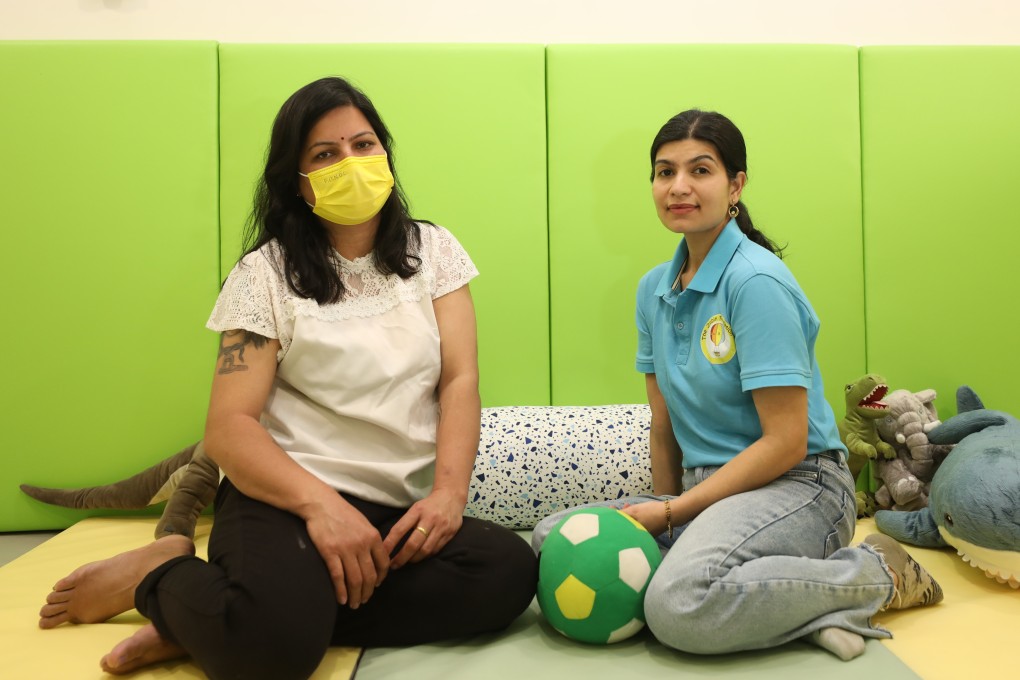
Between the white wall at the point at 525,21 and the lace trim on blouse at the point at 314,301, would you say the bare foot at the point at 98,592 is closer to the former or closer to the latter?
the lace trim on blouse at the point at 314,301

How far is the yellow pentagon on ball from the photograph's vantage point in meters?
1.56

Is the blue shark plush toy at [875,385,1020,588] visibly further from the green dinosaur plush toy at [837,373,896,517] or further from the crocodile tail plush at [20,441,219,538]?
the crocodile tail plush at [20,441,219,538]

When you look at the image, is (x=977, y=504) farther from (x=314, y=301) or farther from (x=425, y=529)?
(x=314, y=301)

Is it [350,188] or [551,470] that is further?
[551,470]

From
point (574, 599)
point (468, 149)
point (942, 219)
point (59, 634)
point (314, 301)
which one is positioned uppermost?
point (468, 149)

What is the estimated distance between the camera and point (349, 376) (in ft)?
5.64

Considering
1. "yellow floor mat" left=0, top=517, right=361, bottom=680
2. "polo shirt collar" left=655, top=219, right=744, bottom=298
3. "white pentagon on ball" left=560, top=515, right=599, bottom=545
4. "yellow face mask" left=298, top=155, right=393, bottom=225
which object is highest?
"yellow face mask" left=298, top=155, right=393, bottom=225

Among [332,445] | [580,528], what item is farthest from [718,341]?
[332,445]

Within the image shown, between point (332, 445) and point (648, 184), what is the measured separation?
1447mm

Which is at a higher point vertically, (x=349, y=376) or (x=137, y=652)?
(x=349, y=376)

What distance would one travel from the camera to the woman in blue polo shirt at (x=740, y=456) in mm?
1520

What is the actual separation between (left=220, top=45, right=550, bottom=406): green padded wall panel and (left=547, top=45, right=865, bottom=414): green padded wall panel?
7 cm

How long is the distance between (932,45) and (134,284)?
269 centimetres

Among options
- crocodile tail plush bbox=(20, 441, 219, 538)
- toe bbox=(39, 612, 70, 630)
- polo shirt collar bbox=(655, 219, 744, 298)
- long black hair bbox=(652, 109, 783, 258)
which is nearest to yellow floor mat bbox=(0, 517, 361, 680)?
toe bbox=(39, 612, 70, 630)
